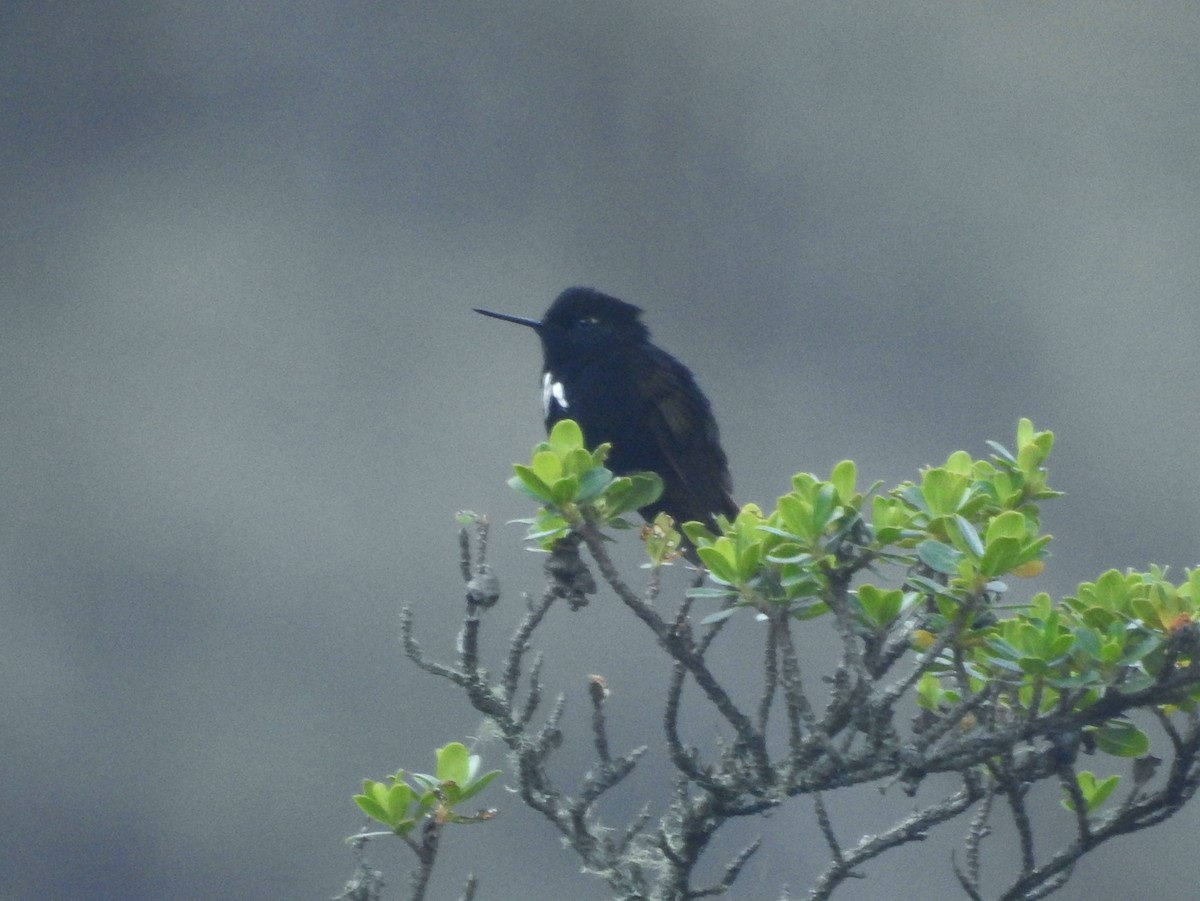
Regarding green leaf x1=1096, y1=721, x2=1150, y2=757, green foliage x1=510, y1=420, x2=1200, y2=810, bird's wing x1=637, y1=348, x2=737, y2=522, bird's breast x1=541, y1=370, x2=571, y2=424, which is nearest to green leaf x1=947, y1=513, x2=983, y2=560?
green foliage x1=510, y1=420, x2=1200, y2=810

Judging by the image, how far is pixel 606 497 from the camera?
43.1 inches

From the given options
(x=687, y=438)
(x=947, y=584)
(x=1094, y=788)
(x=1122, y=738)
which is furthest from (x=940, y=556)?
(x=687, y=438)

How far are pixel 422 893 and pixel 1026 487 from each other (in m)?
0.67

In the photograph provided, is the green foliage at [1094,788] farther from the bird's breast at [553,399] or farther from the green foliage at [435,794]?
the bird's breast at [553,399]

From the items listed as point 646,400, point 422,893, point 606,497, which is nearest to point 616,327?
point 646,400

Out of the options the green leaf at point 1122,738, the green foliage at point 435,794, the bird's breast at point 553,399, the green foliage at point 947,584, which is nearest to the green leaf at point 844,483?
the green foliage at point 947,584

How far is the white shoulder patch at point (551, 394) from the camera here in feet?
6.34

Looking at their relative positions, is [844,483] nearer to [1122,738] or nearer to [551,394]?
[1122,738]

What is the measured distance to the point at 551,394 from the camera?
196 cm

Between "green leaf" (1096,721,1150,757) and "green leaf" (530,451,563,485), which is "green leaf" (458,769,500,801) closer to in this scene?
"green leaf" (530,451,563,485)

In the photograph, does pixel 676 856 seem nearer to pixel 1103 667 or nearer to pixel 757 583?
pixel 757 583

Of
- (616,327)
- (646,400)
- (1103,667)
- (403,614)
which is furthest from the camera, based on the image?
(616,327)

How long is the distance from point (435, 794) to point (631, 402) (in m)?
0.86

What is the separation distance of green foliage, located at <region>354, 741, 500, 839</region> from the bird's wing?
69 centimetres
